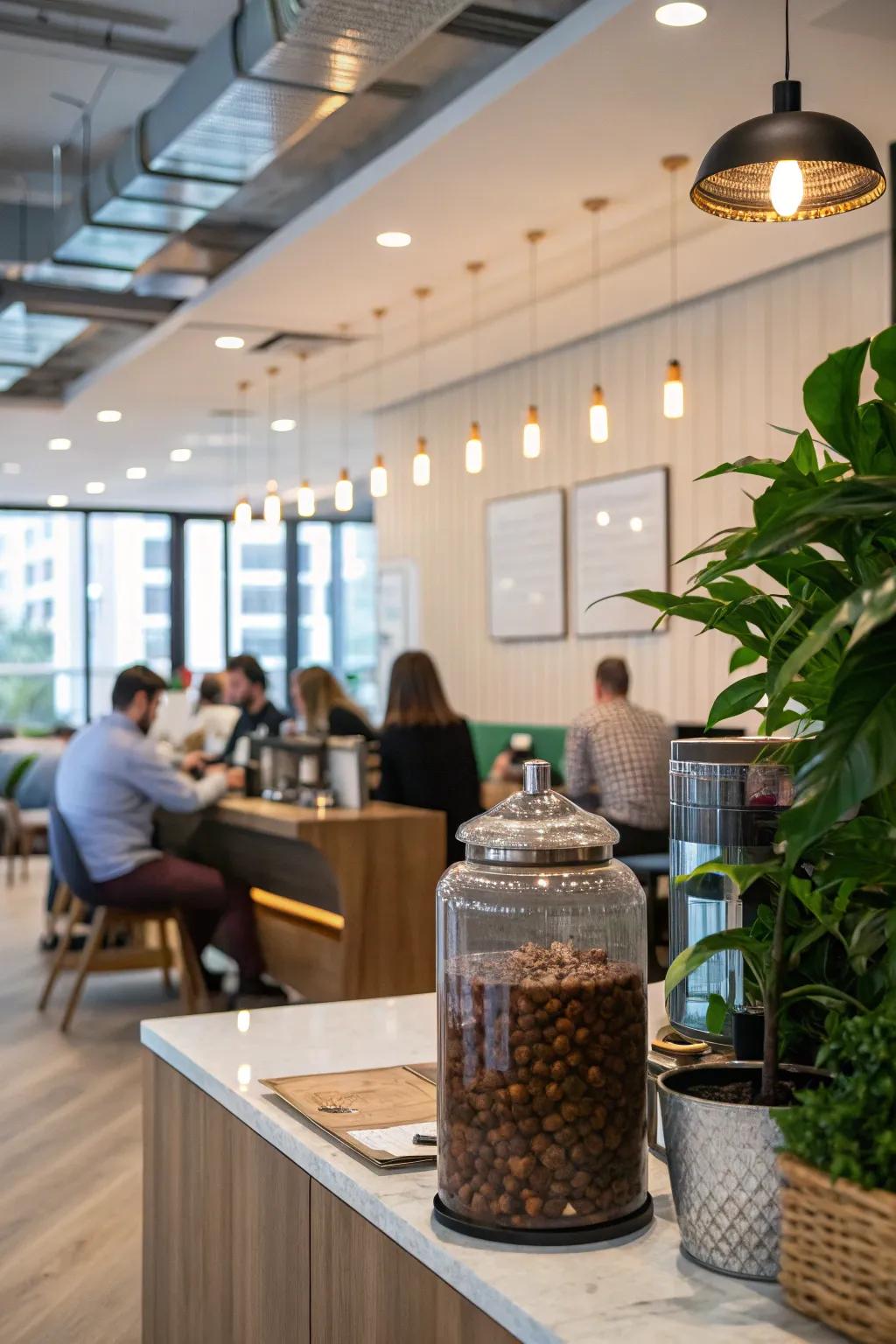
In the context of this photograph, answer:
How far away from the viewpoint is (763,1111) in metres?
1.25

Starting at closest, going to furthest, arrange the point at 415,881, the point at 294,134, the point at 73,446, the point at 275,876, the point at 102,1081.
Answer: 1. the point at 294,134
2. the point at 102,1081
3. the point at 415,881
4. the point at 275,876
5. the point at 73,446

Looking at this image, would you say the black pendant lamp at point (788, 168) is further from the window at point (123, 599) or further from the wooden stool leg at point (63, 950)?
the window at point (123, 599)

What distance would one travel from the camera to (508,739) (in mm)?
8750

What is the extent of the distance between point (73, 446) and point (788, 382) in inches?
268

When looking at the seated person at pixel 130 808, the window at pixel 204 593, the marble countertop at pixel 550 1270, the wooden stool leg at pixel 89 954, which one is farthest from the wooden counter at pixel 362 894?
the window at pixel 204 593

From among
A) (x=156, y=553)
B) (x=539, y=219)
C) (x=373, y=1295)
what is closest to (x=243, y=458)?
(x=156, y=553)

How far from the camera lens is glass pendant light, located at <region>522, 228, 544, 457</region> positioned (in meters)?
6.06

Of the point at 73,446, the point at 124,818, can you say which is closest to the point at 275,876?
the point at 124,818

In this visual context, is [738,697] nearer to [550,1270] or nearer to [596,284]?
[550,1270]

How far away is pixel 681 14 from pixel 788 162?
137 centimetres

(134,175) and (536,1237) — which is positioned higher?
(134,175)

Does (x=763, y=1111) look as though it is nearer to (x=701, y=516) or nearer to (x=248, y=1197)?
(x=248, y=1197)

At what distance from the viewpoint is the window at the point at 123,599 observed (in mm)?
15352

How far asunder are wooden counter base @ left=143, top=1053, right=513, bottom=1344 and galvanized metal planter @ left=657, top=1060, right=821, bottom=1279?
8.0 inches
